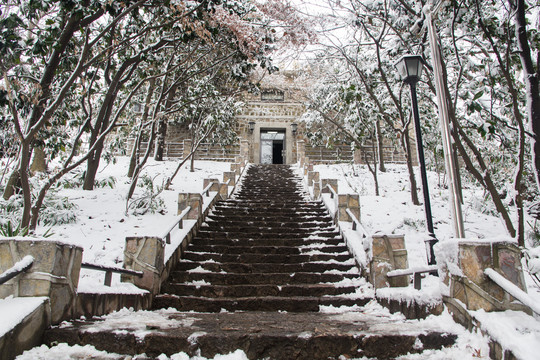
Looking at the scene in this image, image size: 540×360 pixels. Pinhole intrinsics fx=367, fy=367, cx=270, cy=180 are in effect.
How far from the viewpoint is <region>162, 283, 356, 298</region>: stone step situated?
17.4 feet

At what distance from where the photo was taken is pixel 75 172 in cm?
1223

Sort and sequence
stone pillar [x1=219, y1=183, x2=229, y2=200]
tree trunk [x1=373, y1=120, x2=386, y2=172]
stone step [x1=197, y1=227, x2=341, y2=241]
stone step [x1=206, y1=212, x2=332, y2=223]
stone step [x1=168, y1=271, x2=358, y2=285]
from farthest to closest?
tree trunk [x1=373, y1=120, x2=386, y2=172]
stone pillar [x1=219, y1=183, x2=229, y2=200]
stone step [x1=206, y1=212, x2=332, y2=223]
stone step [x1=197, y1=227, x2=341, y2=241]
stone step [x1=168, y1=271, x2=358, y2=285]

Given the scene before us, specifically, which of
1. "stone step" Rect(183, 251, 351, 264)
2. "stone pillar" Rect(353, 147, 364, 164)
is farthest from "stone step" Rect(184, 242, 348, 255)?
"stone pillar" Rect(353, 147, 364, 164)

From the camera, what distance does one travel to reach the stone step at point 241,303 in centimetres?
489

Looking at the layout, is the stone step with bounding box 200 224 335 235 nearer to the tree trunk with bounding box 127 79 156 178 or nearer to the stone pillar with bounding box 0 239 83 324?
the tree trunk with bounding box 127 79 156 178

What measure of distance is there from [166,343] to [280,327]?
1088 millimetres

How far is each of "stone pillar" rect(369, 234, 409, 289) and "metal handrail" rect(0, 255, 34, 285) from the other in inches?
157

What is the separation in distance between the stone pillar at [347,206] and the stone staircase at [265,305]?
15.7 inches

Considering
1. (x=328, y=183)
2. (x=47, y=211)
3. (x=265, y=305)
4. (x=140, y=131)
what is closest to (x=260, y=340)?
(x=265, y=305)

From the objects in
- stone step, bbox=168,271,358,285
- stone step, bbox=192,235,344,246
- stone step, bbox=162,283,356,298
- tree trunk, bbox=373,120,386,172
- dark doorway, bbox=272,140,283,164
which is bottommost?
stone step, bbox=162,283,356,298

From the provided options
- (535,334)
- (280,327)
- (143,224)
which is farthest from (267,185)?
(535,334)

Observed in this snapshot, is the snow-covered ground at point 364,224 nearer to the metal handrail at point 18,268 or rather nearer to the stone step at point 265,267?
the metal handrail at point 18,268

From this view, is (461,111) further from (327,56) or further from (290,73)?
(290,73)

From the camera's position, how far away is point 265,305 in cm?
494
